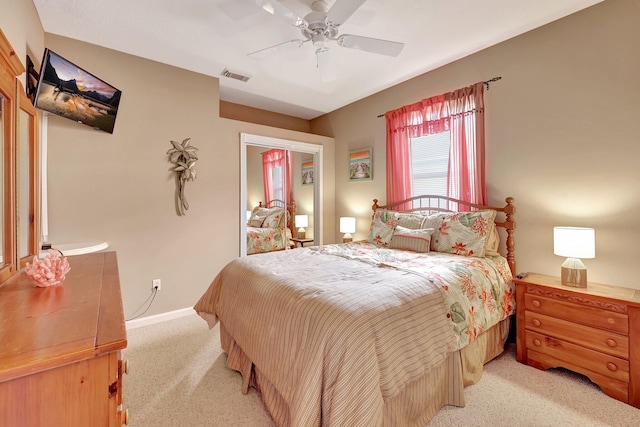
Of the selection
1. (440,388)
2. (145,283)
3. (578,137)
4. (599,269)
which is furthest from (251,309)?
(578,137)

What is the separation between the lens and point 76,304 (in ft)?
2.93

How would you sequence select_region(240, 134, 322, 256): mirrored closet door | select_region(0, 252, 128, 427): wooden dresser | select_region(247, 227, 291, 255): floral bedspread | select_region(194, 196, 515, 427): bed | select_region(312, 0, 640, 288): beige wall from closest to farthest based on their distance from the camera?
select_region(0, 252, 128, 427): wooden dresser, select_region(194, 196, 515, 427): bed, select_region(312, 0, 640, 288): beige wall, select_region(240, 134, 322, 256): mirrored closet door, select_region(247, 227, 291, 255): floral bedspread

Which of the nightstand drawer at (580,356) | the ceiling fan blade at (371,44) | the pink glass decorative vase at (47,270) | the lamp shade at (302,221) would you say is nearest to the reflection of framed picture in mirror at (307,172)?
the lamp shade at (302,221)

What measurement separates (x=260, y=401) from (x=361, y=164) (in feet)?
10.6

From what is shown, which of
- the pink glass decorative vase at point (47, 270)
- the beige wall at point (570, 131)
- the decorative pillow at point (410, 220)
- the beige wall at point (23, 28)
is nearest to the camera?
the pink glass decorative vase at point (47, 270)

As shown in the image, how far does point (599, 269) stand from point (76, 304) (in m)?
3.26

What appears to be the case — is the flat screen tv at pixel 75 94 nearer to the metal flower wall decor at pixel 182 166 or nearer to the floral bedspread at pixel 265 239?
the metal flower wall decor at pixel 182 166

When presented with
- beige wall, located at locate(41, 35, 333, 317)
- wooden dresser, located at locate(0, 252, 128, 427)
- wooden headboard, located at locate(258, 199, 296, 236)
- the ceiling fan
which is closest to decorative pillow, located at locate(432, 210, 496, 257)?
the ceiling fan

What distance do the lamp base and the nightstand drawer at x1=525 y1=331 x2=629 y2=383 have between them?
424 mm

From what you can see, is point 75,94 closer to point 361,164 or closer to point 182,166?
point 182,166

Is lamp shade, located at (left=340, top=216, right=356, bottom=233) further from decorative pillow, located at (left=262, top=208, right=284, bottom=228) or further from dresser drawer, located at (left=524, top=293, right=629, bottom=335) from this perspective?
dresser drawer, located at (left=524, top=293, right=629, bottom=335)

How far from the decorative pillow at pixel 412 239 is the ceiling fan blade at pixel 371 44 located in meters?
1.67

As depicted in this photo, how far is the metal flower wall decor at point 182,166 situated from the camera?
3096mm

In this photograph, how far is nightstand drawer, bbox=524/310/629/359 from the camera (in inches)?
70.1
